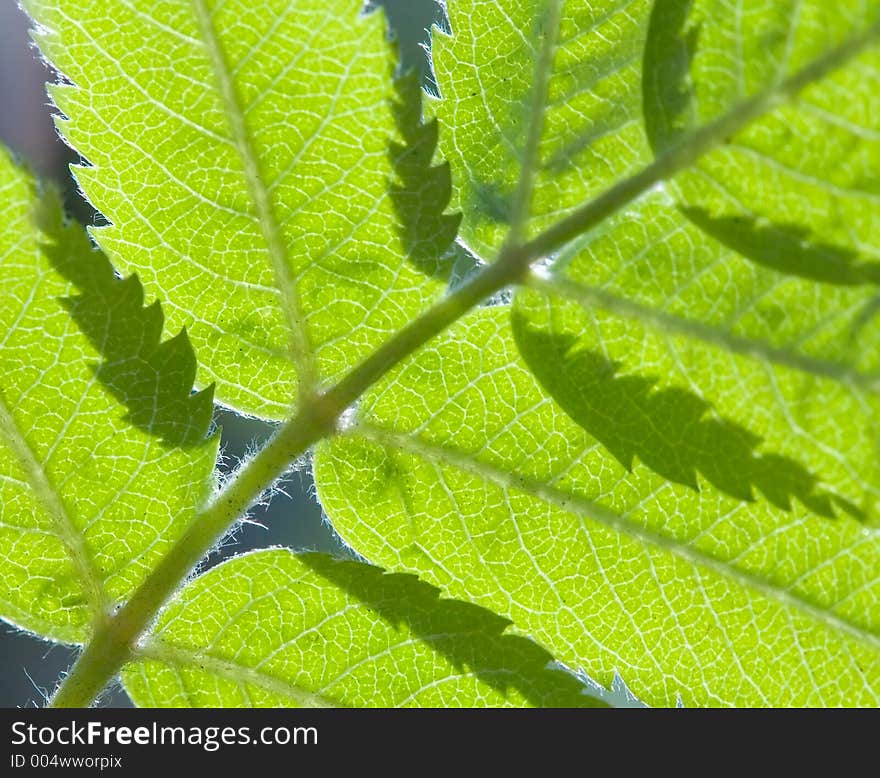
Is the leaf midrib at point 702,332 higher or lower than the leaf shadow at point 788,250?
lower

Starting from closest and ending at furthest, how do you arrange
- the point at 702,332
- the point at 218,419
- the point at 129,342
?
the point at 702,332
the point at 129,342
the point at 218,419

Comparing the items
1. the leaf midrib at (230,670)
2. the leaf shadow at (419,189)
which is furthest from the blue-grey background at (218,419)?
the leaf shadow at (419,189)

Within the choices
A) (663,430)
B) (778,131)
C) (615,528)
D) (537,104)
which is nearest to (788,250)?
(778,131)

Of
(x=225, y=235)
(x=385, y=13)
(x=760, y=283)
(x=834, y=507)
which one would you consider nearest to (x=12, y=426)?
(x=225, y=235)

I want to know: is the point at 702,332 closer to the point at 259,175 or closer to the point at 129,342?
the point at 259,175

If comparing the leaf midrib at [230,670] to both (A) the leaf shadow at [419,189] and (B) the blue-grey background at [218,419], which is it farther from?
(B) the blue-grey background at [218,419]

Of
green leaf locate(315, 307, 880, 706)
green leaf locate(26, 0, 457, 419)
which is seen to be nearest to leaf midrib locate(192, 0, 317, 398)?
green leaf locate(26, 0, 457, 419)
